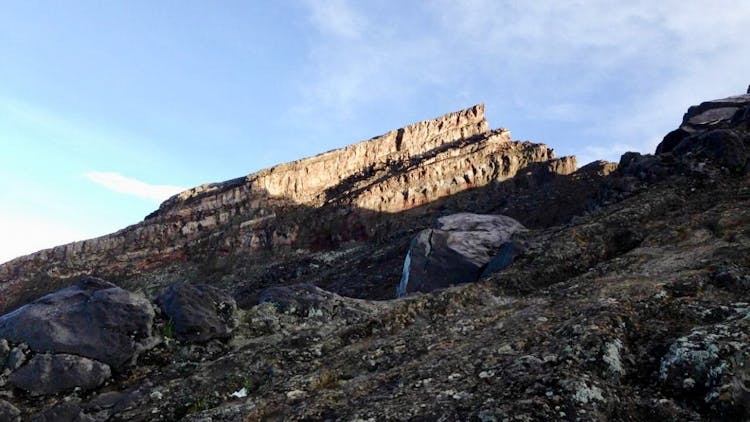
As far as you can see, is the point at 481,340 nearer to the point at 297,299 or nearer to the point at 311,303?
the point at 311,303

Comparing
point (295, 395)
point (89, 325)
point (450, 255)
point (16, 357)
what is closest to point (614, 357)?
point (295, 395)

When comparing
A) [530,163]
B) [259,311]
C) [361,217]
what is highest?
[530,163]

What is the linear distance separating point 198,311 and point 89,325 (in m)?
2.84

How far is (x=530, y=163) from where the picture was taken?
67938 millimetres

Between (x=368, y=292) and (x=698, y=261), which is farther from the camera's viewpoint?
(x=368, y=292)

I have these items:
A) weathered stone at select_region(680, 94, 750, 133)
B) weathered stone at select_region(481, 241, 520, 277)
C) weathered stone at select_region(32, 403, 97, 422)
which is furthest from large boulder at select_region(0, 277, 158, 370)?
weathered stone at select_region(680, 94, 750, 133)

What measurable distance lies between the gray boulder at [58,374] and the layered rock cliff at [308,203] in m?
53.8

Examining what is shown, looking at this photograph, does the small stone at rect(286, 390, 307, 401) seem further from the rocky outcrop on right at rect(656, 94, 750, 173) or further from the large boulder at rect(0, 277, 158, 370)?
the rocky outcrop on right at rect(656, 94, 750, 173)

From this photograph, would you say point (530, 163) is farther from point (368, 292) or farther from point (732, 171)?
point (732, 171)

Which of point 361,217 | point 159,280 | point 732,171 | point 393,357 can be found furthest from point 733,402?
point 159,280

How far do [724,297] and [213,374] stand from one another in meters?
11.3

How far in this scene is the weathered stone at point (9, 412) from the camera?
35.2ft

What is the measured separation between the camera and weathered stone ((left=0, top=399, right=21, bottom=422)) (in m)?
10.7

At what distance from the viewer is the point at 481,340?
10.7 metres
